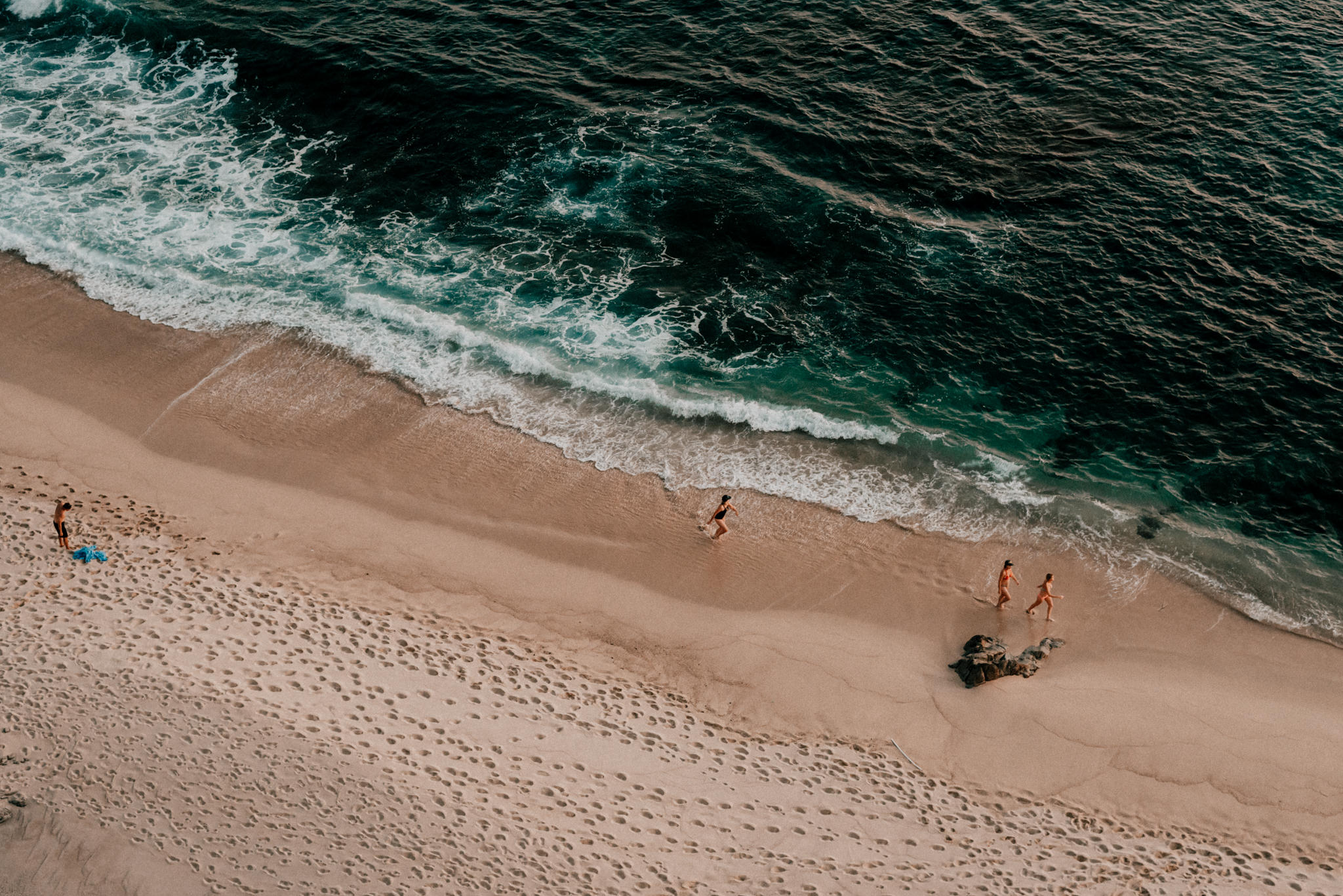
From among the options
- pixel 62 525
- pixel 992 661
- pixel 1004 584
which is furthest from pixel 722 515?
pixel 62 525

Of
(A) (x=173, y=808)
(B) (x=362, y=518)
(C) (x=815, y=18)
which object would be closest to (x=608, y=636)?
(B) (x=362, y=518)

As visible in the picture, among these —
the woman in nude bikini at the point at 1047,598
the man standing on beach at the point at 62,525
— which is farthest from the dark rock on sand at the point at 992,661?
the man standing on beach at the point at 62,525

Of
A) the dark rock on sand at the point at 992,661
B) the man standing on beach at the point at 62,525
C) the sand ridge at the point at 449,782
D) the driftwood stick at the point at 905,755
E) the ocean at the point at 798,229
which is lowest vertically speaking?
the sand ridge at the point at 449,782

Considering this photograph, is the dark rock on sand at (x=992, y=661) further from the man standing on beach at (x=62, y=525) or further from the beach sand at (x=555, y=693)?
the man standing on beach at (x=62, y=525)

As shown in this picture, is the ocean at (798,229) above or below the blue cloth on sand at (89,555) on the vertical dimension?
above

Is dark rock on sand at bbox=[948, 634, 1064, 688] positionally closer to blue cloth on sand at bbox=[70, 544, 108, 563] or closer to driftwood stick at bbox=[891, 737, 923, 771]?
driftwood stick at bbox=[891, 737, 923, 771]

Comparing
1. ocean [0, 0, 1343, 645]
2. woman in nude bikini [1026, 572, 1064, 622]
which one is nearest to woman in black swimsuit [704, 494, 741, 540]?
ocean [0, 0, 1343, 645]

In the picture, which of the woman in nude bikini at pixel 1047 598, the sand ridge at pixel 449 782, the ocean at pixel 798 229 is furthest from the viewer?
the ocean at pixel 798 229
